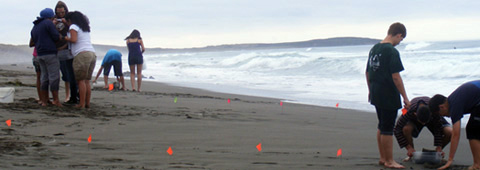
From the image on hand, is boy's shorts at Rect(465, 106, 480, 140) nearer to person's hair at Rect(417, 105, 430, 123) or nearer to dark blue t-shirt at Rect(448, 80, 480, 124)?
dark blue t-shirt at Rect(448, 80, 480, 124)

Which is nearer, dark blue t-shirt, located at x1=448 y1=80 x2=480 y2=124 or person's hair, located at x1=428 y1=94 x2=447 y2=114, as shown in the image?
dark blue t-shirt, located at x1=448 y1=80 x2=480 y2=124

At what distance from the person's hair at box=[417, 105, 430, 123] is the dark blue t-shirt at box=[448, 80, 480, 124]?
1.32 ft

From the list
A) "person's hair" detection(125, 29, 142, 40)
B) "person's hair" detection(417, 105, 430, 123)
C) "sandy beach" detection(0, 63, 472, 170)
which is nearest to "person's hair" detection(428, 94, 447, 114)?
"person's hair" detection(417, 105, 430, 123)

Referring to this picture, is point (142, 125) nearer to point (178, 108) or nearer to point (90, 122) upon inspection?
point (90, 122)

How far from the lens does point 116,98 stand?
8555 mm

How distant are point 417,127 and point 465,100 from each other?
84 cm

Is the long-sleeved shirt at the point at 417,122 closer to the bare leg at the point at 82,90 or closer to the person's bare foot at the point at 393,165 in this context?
the person's bare foot at the point at 393,165

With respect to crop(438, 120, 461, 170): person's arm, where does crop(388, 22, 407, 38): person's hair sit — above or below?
above

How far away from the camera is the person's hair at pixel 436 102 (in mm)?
4289

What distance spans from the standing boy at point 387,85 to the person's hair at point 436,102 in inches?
7.2

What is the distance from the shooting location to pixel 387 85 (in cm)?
438

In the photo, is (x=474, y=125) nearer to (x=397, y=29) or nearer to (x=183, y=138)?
(x=397, y=29)

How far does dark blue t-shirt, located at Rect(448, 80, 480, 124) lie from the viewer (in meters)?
4.10

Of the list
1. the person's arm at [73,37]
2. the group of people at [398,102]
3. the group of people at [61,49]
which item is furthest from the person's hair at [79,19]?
the group of people at [398,102]
